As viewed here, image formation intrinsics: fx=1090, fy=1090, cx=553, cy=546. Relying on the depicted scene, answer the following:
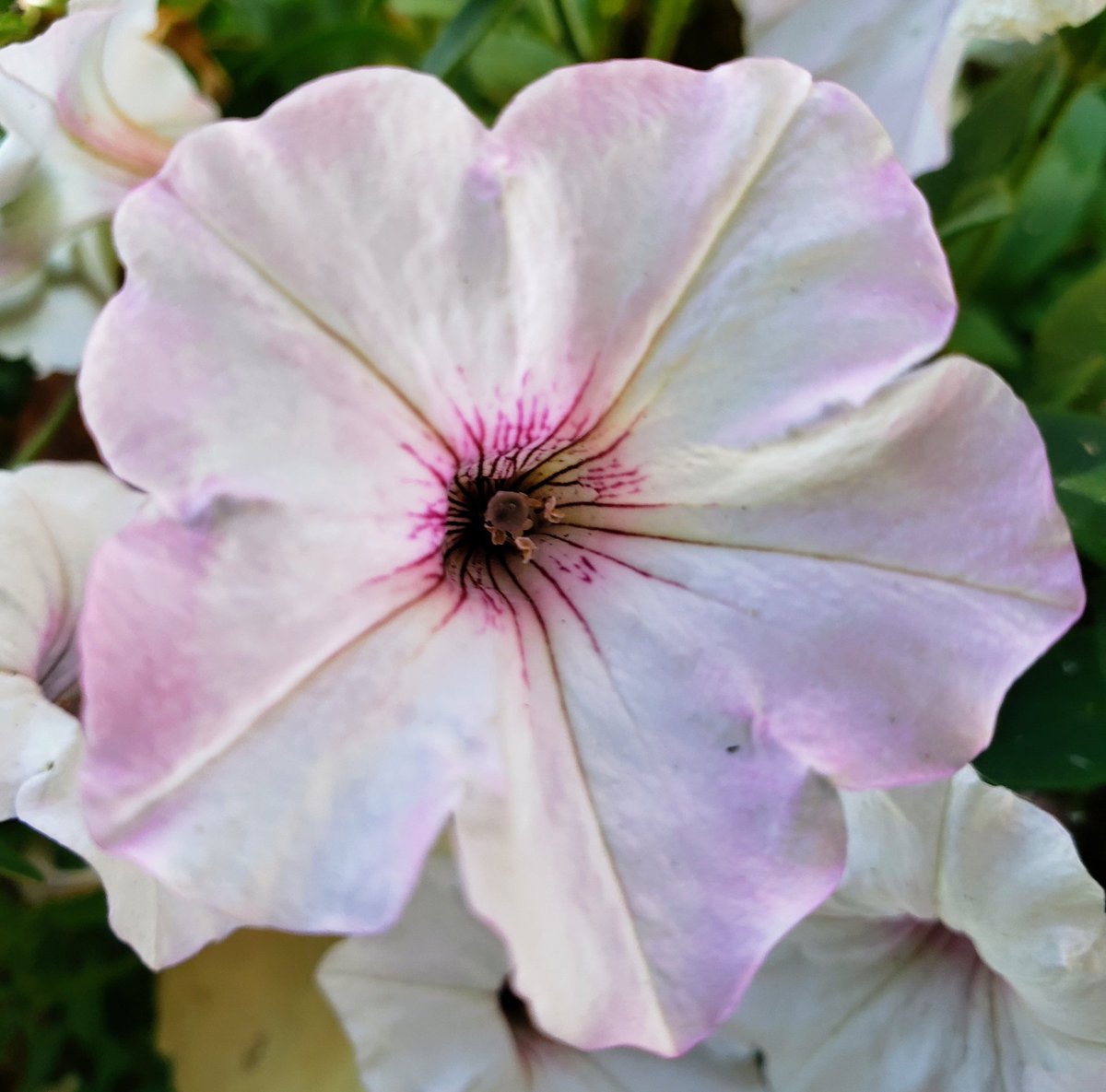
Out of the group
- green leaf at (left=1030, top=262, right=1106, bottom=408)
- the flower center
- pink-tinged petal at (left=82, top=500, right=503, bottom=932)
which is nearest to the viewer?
pink-tinged petal at (left=82, top=500, right=503, bottom=932)

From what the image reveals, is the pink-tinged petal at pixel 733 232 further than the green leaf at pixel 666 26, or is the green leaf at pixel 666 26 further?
the green leaf at pixel 666 26

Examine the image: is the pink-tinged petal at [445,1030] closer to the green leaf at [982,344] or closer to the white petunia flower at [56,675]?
the white petunia flower at [56,675]

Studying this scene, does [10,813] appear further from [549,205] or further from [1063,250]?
[1063,250]

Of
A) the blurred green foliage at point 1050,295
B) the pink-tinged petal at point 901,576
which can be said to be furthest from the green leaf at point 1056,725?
the pink-tinged petal at point 901,576

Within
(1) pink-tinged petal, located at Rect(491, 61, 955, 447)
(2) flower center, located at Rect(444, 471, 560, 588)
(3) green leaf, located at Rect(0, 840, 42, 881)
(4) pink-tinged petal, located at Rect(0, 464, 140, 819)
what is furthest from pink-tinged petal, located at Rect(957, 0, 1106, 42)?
(3) green leaf, located at Rect(0, 840, 42, 881)

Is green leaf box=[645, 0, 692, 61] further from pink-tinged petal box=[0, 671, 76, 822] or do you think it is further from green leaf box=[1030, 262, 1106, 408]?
pink-tinged petal box=[0, 671, 76, 822]

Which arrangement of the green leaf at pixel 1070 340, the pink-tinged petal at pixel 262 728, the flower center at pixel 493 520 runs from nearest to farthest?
the pink-tinged petal at pixel 262 728, the flower center at pixel 493 520, the green leaf at pixel 1070 340

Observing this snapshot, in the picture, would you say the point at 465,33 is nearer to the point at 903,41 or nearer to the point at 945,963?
the point at 903,41
